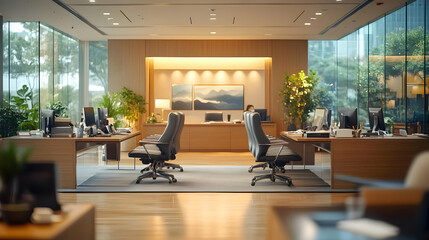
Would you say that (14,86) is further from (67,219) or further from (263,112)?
(67,219)

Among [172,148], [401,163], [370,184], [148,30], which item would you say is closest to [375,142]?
[401,163]

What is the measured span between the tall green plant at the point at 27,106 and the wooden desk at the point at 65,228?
834cm

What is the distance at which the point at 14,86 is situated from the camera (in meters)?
11.3

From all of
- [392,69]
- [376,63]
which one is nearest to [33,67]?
[376,63]

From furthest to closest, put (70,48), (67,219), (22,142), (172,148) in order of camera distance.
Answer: (70,48), (172,148), (22,142), (67,219)

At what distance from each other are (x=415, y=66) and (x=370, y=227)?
8.09 metres

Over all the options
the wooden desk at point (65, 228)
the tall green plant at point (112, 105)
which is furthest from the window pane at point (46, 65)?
the wooden desk at point (65, 228)

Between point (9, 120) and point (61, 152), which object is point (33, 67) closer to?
point (9, 120)

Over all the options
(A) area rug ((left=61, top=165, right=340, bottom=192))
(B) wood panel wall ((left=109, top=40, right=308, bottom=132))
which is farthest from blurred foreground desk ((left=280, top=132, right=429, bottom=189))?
(B) wood panel wall ((left=109, top=40, right=308, bottom=132))

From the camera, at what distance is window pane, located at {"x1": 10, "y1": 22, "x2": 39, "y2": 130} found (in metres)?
11.3

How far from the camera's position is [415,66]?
9.83 m

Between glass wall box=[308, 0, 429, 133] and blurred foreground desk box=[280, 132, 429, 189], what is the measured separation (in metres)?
2.26

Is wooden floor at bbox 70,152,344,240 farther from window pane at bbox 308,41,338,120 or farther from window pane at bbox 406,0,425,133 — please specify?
window pane at bbox 308,41,338,120

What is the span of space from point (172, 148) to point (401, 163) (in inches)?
148
